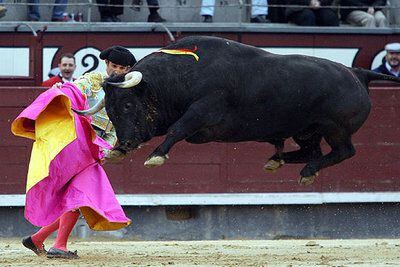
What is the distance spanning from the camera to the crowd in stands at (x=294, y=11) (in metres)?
11.7

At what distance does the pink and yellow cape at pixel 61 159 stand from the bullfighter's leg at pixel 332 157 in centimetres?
121

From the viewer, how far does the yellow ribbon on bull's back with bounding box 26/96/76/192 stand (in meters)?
8.18

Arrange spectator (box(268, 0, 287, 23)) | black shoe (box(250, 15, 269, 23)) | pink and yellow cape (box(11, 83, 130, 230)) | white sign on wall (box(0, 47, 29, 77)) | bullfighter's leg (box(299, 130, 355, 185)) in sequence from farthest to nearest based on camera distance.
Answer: spectator (box(268, 0, 287, 23)) → black shoe (box(250, 15, 269, 23)) → white sign on wall (box(0, 47, 29, 77)) → pink and yellow cape (box(11, 83, 130, 230)) → bullfighter's leg (box(299, 130, 355, 185))

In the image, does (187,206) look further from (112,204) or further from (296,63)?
(296,63)

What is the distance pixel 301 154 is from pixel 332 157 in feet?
0.89

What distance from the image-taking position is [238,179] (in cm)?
1118

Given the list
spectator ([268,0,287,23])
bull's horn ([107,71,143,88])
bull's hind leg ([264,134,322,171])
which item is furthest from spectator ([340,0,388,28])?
bull's horn ([107,71,143,88])

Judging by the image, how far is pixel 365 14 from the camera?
12.1m

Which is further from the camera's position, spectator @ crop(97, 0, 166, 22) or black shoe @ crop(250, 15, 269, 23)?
black shoe @ crop(250, 15, 269, 23)

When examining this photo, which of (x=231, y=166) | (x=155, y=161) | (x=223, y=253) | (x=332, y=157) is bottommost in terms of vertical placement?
(x=223, y=253)

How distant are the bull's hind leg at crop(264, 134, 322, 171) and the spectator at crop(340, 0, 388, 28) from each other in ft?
13.3

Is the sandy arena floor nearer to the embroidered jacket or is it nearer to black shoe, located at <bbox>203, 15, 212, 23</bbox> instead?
the embroidered jacket

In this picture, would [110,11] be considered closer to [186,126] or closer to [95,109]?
[95,109]

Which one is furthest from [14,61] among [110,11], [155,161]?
[155,161]
